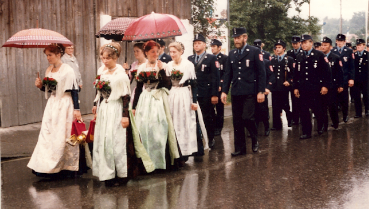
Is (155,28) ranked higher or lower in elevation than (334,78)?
higher

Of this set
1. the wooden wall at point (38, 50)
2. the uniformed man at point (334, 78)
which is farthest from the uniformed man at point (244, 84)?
the wooden wall at point (38, 50)

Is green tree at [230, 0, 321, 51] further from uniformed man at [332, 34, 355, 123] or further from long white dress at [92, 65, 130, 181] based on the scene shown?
long white dress at [92, 65, 130, 181]

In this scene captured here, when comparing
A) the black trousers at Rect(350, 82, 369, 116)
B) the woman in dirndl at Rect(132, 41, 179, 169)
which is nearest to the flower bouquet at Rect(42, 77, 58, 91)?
the woman in dirndl at Rect(132, 41, 179, 169)

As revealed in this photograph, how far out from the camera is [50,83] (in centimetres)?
657

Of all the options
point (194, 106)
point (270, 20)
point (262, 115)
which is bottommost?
point (262, 115)

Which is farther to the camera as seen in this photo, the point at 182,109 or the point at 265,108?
the point at 265,108

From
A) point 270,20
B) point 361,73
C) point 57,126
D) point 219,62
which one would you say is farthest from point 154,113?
point 270,20

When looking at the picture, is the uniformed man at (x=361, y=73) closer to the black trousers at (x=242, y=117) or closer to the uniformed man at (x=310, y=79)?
the uniformed man at (x=310, y=79)

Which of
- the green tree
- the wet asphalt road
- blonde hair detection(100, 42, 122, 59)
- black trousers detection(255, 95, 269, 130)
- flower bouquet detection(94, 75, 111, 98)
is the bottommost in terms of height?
the wet asphalt road

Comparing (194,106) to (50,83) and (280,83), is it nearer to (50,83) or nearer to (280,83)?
(50,83)

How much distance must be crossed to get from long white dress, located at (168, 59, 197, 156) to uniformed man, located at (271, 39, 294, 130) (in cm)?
372

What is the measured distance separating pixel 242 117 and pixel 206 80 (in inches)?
42.5

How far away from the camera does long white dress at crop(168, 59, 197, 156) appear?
7.30m

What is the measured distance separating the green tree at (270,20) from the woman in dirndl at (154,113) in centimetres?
2108
